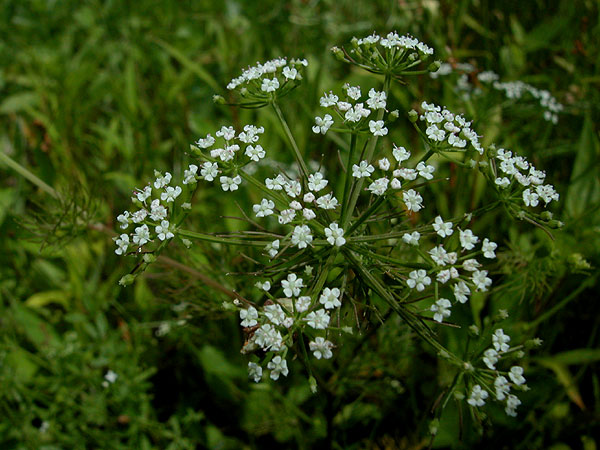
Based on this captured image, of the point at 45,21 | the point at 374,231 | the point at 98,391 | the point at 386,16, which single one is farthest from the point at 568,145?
the point at 45,21

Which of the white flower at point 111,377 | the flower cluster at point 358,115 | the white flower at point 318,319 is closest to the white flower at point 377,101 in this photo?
the flower cluster at point 358,115

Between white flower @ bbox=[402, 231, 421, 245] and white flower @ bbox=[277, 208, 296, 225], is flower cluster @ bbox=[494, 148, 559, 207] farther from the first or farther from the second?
white flower @ bbox=[277, 208, 296, 225]

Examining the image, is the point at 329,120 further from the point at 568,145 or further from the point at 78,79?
the point at 78,79

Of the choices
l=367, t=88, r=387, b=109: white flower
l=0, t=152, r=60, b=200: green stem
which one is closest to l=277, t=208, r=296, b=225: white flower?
l=367, t=88, r=387, b=109: white flower

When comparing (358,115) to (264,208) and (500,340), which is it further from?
(500,340)

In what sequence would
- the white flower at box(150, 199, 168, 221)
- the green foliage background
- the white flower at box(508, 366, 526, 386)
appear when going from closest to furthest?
the white flower at box(508, 366, 526, 386)
the white flower at box(150, 199, 168, 221)
the green foliage background
